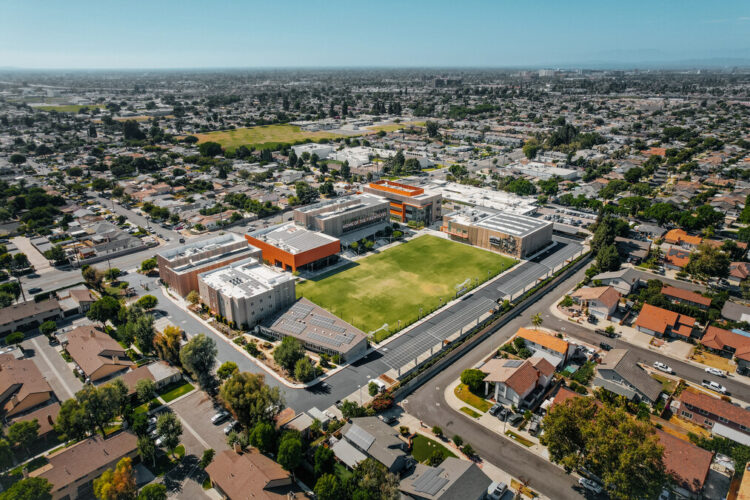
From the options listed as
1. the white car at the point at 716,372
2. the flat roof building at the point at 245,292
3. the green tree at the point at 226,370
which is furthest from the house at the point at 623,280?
the green tree at the point at 226,370

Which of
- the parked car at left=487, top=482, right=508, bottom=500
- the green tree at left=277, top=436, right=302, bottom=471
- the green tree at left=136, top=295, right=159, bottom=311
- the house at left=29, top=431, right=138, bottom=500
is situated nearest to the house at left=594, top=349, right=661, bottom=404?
the parked car at left=487, top=482, right=508, bottom=500

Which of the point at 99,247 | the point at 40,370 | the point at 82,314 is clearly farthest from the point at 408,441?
the point at 99,247

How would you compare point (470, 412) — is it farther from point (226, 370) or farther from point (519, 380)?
point (226, 370)

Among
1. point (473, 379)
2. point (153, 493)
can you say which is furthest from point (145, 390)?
point (473, 379)

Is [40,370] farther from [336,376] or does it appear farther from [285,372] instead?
[336,376]

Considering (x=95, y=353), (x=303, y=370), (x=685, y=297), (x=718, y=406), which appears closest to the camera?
(x=718, y=406)

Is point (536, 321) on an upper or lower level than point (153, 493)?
upper

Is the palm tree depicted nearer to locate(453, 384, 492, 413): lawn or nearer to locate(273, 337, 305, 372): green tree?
locate(453, 384, 492, 413): lawn
